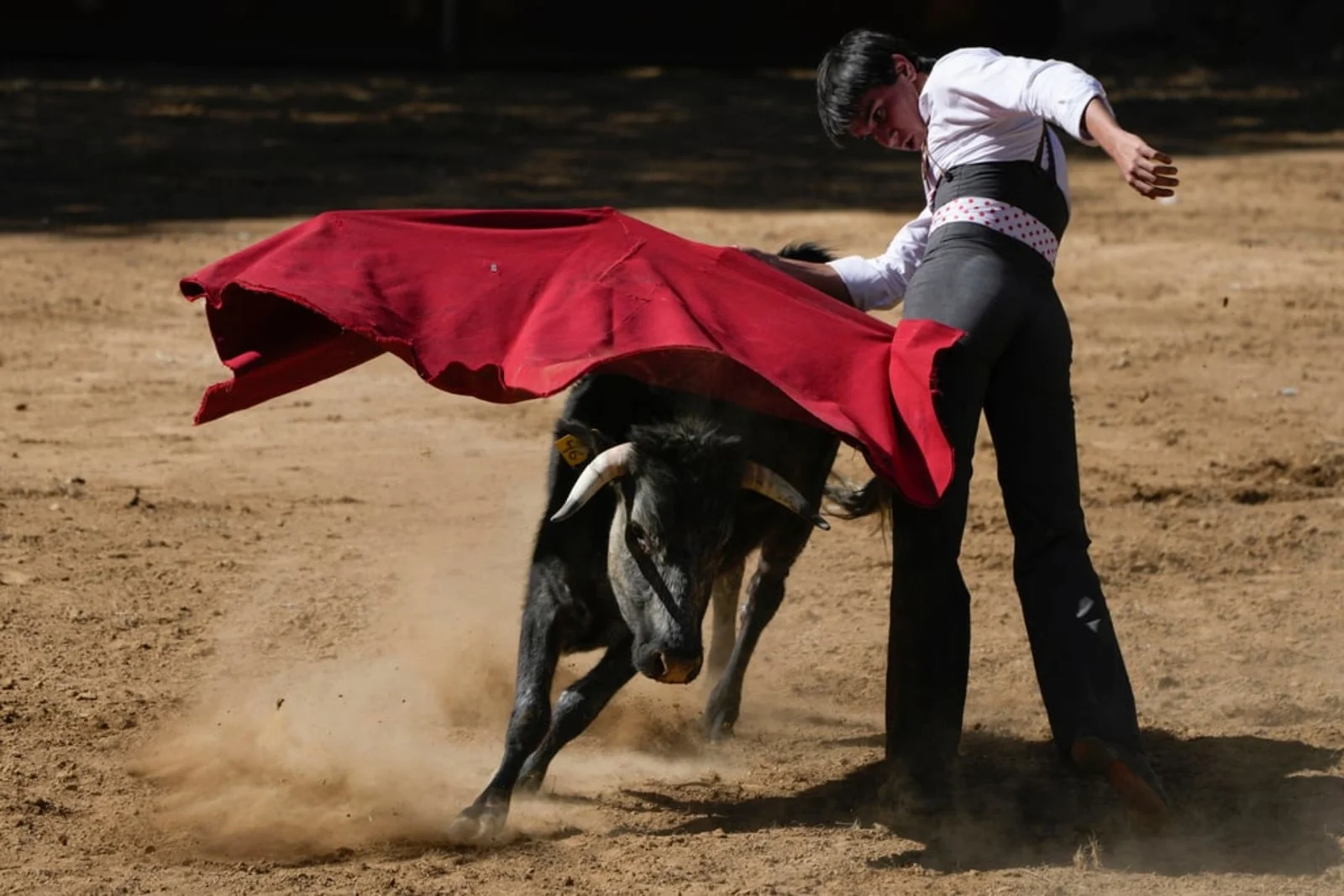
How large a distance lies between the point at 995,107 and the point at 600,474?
1189 millimetres

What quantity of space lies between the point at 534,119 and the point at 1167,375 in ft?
22.9

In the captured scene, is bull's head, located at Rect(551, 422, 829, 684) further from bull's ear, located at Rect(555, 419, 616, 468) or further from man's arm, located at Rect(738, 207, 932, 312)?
man's arm, located at Rect(738, 207, 932, 312)

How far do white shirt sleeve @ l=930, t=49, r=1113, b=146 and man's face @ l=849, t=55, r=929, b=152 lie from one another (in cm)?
12

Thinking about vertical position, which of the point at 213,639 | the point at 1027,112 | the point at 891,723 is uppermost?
the point at 1027,112

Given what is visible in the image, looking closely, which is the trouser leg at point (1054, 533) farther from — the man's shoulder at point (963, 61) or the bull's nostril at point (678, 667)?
the bull's nostril at point (678, 667)

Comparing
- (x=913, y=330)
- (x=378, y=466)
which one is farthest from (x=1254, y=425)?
(x=913, y=330)

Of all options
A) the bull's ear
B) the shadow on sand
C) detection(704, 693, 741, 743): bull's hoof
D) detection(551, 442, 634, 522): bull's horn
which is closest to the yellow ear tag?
the bull's ear

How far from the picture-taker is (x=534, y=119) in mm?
14359

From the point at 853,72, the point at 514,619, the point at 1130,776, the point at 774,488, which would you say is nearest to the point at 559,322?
the point at 774,488

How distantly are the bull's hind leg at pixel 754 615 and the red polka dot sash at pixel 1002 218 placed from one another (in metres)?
1.18

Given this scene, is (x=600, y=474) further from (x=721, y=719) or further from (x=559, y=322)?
(x=721, y=719)

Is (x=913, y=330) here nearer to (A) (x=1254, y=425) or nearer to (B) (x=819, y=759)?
(B) (x=819, y=759)

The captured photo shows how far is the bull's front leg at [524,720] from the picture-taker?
14.0 ft

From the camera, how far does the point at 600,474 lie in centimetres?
423
